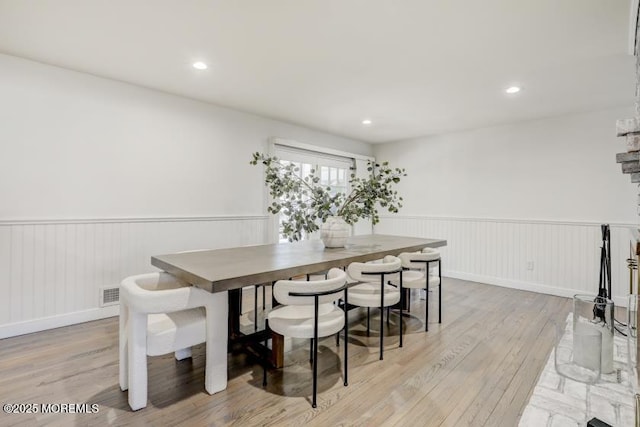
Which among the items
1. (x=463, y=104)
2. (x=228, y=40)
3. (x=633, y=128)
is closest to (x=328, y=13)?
(x=228, y=40)

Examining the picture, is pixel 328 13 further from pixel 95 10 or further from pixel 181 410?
pixel 181 410

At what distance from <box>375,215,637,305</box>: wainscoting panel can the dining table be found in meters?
2.40

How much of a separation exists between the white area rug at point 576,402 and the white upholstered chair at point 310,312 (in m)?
1.07

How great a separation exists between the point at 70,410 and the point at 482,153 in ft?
17.5

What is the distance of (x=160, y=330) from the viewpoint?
1766 mm

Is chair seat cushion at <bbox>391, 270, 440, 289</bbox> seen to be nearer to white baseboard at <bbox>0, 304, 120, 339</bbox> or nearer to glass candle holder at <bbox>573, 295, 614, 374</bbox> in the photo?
glass candle holder at <bbox>573, 295, 614, 374</bbox>

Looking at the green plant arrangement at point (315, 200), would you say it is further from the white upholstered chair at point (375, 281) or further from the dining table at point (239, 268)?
the white upholstered chair at point (375, 281)

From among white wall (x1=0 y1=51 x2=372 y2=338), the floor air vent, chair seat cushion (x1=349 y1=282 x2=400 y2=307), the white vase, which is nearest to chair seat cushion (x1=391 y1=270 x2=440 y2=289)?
chair seat cushion (x1=349 y1=282 x2=400 y2=307)

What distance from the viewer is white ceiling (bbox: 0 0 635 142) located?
80.0 inches

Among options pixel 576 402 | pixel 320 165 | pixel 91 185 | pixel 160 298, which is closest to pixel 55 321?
pixel 91 185

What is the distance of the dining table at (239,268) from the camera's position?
179 cm

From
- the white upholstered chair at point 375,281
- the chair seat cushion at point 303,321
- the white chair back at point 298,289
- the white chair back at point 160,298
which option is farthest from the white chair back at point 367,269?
the white chair back at point 160,298

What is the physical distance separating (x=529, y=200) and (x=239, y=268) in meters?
4.23

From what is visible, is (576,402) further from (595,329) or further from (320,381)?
(320,381)
